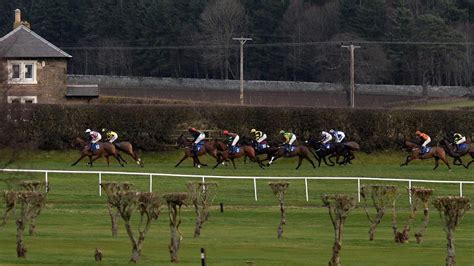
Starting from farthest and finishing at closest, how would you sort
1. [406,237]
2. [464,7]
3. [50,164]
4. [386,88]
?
1. [464,7]
2. [386,88]
3. [50,164]
4. [406,237]

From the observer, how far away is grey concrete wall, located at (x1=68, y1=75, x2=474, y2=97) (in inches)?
3994

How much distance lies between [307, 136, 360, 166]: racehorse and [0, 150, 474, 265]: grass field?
2.85m

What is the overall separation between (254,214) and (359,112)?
22811mm

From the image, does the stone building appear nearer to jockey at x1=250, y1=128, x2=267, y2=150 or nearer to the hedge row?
the hedge row

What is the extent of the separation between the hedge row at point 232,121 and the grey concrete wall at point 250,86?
41.5 m

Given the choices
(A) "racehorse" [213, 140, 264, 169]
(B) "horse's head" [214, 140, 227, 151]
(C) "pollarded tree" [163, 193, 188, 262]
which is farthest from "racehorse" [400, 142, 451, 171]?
(C) "pollarded tree" [163, 193, 188, 262]

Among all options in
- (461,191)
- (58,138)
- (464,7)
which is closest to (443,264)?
(461,191)

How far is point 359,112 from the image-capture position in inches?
2299

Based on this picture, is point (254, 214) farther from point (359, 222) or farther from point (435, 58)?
point (435, 58)

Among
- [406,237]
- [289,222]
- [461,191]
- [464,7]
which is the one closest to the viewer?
[406,237]

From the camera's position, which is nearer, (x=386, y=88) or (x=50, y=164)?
(x=50, y=164)

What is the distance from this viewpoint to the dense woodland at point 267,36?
106m

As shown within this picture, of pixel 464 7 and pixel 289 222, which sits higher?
pixel 464 7

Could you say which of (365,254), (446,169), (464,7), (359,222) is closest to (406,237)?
(365,254)
